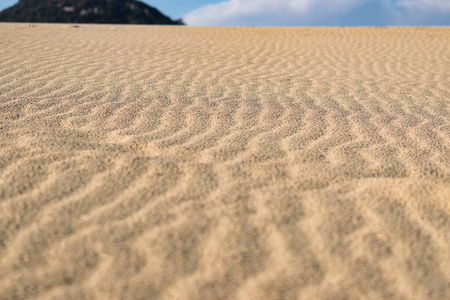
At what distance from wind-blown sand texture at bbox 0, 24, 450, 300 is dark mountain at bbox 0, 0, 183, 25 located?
29133mm

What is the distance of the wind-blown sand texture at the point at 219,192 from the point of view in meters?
1.46

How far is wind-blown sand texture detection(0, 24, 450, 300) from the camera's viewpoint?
1462mm

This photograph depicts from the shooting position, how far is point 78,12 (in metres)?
30.1

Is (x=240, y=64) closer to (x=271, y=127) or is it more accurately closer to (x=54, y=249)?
(x=271, y=127)

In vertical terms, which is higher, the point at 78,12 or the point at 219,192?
the point at 78,12

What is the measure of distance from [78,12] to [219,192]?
32.4 metres

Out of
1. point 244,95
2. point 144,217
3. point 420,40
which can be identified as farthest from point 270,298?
point 420,40

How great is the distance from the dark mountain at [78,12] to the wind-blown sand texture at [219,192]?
95.6 ft

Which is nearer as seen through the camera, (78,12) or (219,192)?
(219,192)

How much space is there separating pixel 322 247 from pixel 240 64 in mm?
4494

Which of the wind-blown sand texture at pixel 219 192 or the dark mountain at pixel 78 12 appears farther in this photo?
the dark mountain at pixel 78 12

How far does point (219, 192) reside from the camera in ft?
6.38

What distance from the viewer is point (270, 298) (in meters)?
1.38

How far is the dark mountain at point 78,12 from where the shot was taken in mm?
29469
